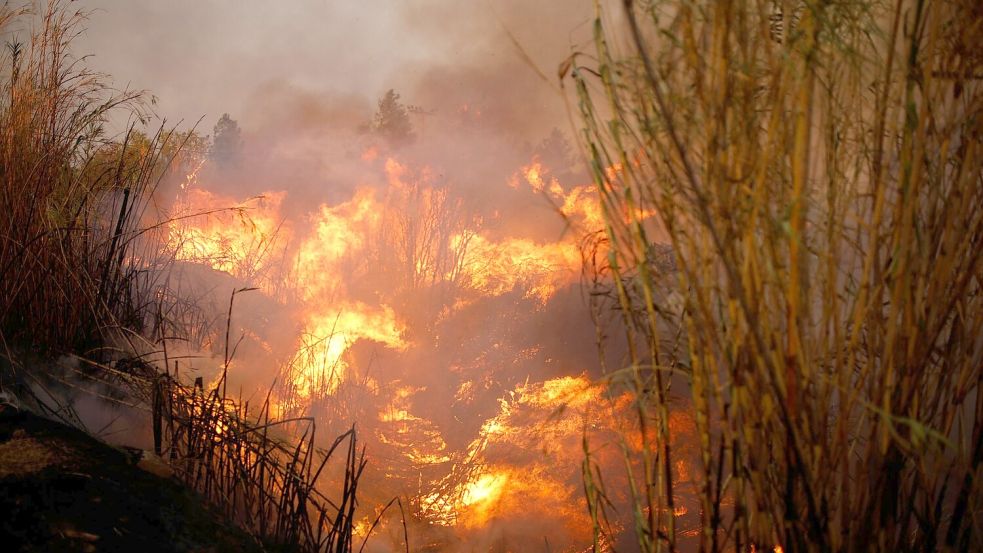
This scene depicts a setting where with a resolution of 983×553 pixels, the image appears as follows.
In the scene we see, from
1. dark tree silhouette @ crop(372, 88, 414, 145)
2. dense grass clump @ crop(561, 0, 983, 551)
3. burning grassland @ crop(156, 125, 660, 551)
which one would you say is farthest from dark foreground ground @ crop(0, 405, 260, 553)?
dark tree silhouette @ crop(372, 88, 414, 145)

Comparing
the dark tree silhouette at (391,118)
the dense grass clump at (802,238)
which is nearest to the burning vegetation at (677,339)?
the dense grass clump at (802,238)

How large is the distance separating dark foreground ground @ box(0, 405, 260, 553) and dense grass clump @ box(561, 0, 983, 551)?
1.32 m

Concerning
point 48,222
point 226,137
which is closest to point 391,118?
point 226,137

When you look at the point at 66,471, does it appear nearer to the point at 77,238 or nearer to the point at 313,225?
the point at 77,238

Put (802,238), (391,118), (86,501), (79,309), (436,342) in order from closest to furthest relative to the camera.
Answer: (802,238), (86,501), (79,309), (436,342), (391,118)

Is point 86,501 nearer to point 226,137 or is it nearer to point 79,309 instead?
point 79,309

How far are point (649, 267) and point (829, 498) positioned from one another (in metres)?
0.52

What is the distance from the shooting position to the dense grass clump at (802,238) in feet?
3.26

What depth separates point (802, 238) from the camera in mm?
1058

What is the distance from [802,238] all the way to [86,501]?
70.8 inches

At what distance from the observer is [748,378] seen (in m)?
1.04

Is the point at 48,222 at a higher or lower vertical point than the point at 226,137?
lower

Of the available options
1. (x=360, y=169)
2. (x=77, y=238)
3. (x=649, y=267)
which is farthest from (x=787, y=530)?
(x=360, y=169)

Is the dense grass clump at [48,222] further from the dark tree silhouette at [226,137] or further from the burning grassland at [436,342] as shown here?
the dark tree silhouette at [226,137]
